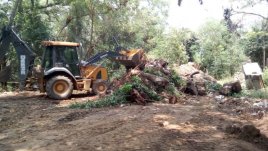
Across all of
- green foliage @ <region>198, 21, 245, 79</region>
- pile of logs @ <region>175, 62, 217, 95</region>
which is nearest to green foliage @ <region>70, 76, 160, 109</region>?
pile of logs @ <region>175, 62, 217, 95</region>

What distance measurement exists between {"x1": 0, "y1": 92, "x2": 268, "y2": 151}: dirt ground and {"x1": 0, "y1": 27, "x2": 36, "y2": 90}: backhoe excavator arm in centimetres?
190

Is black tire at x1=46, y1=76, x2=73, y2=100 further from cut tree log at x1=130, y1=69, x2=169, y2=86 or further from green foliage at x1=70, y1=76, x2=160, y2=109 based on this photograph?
cut tree log at x1=130, y1=69, x2=169, y2=86

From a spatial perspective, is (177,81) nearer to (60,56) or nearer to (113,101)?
(113,101)

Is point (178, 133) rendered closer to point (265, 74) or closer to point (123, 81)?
point (123, 81)

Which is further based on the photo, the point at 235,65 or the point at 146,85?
the point at 235,65

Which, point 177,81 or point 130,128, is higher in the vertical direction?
point 177,81

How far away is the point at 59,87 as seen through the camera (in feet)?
42.5

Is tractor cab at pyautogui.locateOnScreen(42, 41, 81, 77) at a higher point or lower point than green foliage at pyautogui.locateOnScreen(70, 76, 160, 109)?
higher

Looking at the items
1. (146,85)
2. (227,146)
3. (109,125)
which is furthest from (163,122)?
(146,85)

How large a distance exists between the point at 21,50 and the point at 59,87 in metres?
1.99

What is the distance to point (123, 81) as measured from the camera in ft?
41.6

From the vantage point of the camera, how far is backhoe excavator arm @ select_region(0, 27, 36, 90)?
43.2 ft

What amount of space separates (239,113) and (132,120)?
136 inches

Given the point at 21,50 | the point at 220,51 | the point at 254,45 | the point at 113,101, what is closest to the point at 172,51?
the point at 220,51
